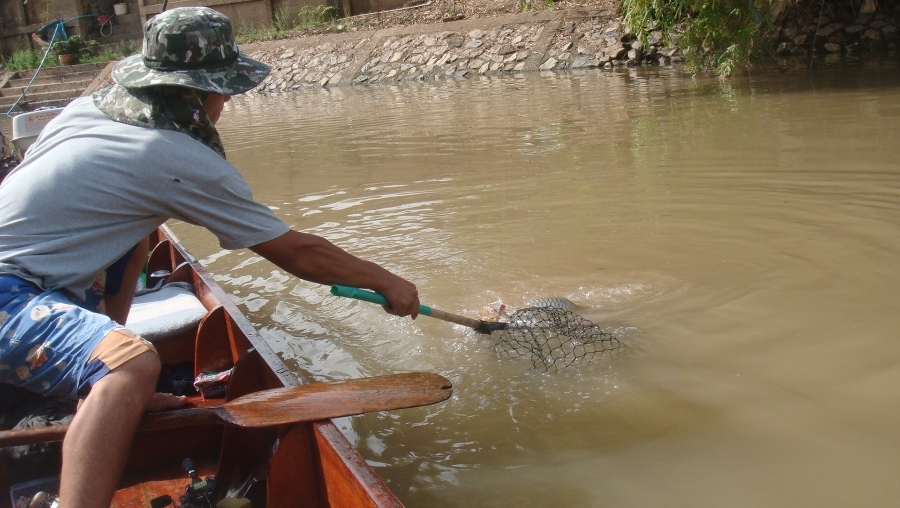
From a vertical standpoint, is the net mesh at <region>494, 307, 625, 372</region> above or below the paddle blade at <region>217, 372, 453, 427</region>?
below

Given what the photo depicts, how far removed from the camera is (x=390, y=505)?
1.98m

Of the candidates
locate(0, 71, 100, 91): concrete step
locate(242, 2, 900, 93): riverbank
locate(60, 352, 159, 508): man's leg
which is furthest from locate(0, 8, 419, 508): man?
locate(0, 71, 100, 91): concrete step

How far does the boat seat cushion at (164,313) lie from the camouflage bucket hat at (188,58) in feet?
4.25

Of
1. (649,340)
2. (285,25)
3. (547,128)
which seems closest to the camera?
(649,340)

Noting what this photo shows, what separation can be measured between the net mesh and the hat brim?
1.79 m

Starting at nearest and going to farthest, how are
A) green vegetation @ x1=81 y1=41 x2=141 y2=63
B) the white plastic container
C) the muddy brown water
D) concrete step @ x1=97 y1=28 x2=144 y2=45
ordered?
the muddy brown water
the white plastic container
green vegetation @ x1=81 y1=41 x2=141 y2=63
concrete step @ x1=97 y1=28 x2=144 y2=45

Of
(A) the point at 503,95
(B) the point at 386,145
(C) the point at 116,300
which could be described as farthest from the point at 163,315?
(A) the point at 503,95

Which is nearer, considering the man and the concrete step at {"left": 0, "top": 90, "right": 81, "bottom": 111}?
the man

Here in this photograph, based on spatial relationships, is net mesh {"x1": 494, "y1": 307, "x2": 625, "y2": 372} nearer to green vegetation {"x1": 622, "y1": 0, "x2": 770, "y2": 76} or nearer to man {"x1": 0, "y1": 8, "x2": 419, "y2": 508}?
man {"x1": 0, "y1": 8, "x2": 419, "y2": 508}

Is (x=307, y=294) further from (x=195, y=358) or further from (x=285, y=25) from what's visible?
(x=285, y=25)

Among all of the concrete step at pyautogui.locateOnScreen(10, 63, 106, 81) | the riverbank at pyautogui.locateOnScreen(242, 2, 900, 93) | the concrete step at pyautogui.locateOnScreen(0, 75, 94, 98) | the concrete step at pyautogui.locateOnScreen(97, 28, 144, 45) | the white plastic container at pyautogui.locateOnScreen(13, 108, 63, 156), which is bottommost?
the white plastic container at pyautogui.locateOnScreen(13, 108, 63, 156)

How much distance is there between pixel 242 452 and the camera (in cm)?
291

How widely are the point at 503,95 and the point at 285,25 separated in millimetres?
11682

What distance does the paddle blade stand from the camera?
8.14ft
